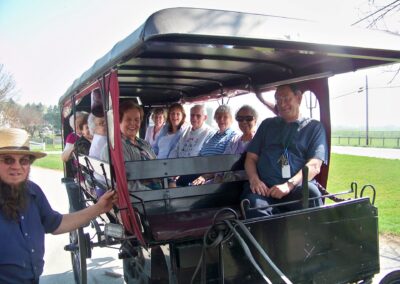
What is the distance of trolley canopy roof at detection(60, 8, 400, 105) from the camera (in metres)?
2.24

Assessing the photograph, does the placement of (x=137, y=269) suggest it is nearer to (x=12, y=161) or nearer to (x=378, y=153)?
(x=12, y=161)

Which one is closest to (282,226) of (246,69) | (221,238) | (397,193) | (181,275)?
(221,238)

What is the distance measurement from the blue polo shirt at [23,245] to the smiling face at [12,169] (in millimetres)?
146

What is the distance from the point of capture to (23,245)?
7.53ft

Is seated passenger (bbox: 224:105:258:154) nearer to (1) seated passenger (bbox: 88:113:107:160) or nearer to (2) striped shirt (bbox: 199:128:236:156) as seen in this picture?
(2) striped shirt (bbox: 199:128:236:156)

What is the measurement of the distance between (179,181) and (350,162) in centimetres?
1284

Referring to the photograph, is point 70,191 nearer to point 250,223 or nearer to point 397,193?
point 250,223

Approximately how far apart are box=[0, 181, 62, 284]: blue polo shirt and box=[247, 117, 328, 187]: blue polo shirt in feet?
6.45

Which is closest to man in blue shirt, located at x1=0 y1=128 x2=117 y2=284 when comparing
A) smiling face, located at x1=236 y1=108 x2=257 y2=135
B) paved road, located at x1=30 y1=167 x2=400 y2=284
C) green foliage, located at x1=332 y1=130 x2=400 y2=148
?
paved road, located at x1=30 y1=167 x2=400 y2=284

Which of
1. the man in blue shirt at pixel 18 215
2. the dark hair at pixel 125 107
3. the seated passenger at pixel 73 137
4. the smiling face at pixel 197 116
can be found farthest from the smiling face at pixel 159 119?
the man in blue shirt at pixel 18 215

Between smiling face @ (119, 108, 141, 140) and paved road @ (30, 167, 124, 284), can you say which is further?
paved road @ (30, 167, 124, 284)

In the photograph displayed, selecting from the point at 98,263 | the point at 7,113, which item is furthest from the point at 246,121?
the point at 7,113

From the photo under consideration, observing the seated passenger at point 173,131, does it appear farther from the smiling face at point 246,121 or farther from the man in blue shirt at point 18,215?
the man in blue shirt at point 18,215

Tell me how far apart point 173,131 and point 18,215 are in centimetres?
369
